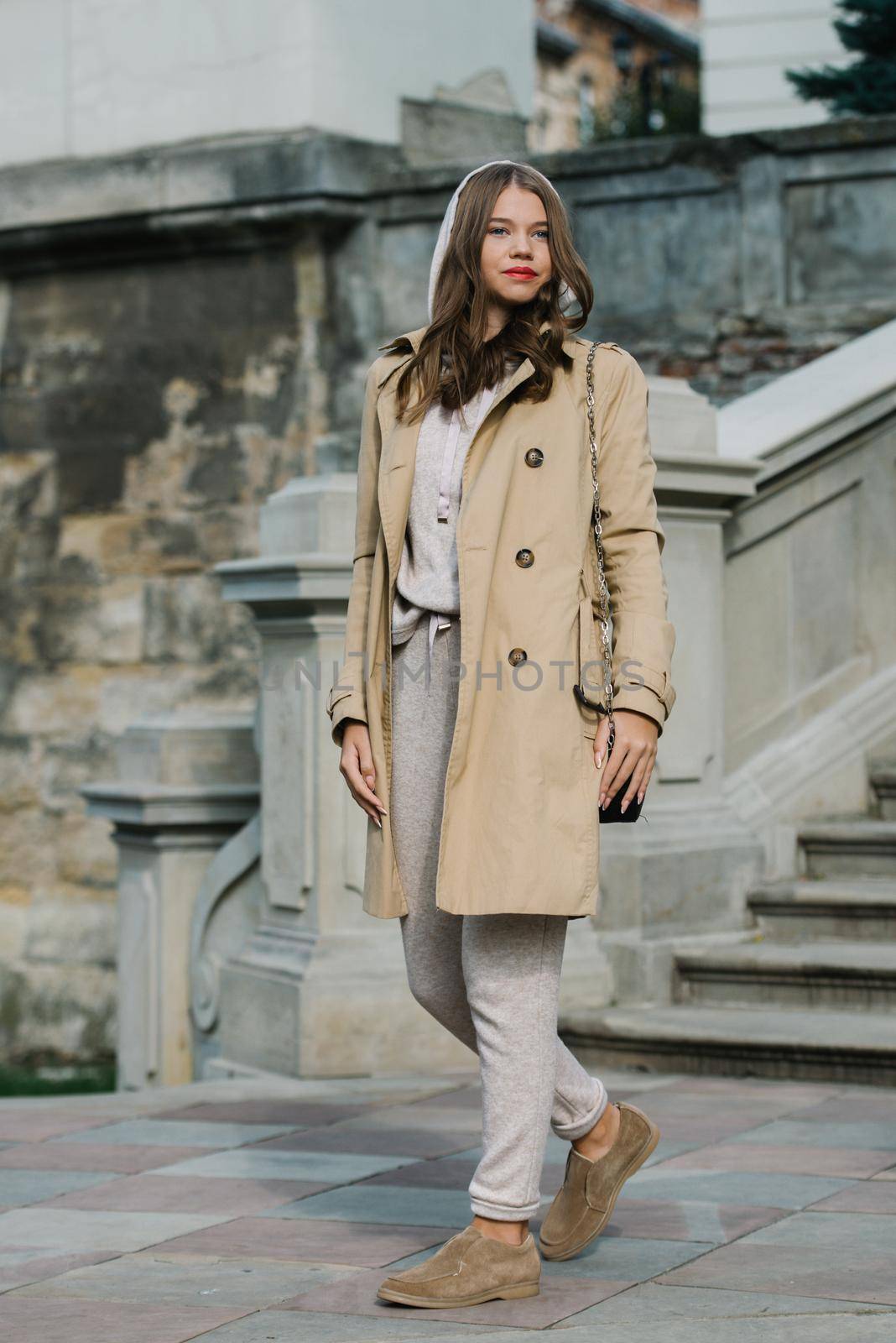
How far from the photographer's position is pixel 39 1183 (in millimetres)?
4289

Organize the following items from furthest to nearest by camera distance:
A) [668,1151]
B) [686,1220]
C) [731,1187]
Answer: [668,1151] → [731,1187] → [686,1220]

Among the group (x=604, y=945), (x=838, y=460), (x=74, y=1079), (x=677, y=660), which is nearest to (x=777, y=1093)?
(x=604, y=945)

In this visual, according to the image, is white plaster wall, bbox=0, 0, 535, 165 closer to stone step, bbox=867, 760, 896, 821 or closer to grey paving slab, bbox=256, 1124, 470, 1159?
stone step, bbox=867, 760, 896, 821

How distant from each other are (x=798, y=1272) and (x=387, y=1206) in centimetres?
90

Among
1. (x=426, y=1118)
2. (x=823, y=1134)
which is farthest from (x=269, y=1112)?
(x=823, y=1134)

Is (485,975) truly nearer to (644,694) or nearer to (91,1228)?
(644,694)

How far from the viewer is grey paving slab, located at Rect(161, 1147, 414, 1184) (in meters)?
4.28

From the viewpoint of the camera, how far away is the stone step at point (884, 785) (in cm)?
653

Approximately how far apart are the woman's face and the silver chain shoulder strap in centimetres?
17

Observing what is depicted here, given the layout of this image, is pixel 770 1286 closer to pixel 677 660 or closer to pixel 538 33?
pixel 677 660

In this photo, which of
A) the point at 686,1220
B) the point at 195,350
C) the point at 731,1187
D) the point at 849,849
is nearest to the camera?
the point at 686,1220

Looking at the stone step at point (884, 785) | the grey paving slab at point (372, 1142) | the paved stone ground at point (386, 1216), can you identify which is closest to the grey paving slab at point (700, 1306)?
the paved stone ground at point (386, 1216)

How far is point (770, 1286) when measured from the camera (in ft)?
10.7

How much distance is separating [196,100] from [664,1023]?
17.9 ft
